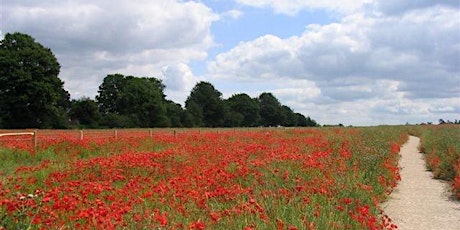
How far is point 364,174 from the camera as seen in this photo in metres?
12.1

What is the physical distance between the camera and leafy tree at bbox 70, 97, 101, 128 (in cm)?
7706

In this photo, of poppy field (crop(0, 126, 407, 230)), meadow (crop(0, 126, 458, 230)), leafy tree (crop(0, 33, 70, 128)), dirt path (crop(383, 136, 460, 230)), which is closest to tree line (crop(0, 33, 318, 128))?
leafy tree (crop(0, 33, 70, 128))

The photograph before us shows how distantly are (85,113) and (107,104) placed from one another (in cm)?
1509

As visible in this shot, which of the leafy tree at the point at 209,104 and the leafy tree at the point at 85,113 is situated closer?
the leafy tree at the point at 85,113

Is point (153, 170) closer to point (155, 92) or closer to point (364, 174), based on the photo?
point (364, 174)

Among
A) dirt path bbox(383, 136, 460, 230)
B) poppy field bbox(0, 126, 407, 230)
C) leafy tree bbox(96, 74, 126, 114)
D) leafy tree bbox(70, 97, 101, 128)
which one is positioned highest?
leafy tree bbox(96, 74, 126, 114)

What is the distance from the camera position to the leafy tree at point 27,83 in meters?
51.8

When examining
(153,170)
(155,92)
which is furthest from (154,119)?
(153,170)

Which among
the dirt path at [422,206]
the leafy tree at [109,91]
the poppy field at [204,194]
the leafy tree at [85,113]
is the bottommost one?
the dirt path at [422,206]

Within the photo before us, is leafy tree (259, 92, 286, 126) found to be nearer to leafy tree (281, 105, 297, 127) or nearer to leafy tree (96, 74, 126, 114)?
leafy tree (281, 105, 297, 127)

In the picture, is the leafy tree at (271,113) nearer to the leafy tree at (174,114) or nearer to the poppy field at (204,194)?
the leafy tree at (174,114)

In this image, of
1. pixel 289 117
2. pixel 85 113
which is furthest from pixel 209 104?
pixel 289 117

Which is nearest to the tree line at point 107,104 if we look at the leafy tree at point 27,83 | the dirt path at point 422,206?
the leafy tree at point 27,83

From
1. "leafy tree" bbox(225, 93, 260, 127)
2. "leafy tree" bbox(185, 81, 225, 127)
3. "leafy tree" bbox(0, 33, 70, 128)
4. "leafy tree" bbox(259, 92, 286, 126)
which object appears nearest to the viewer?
"leafy tree" bbox(0, 33, 70, 128)
